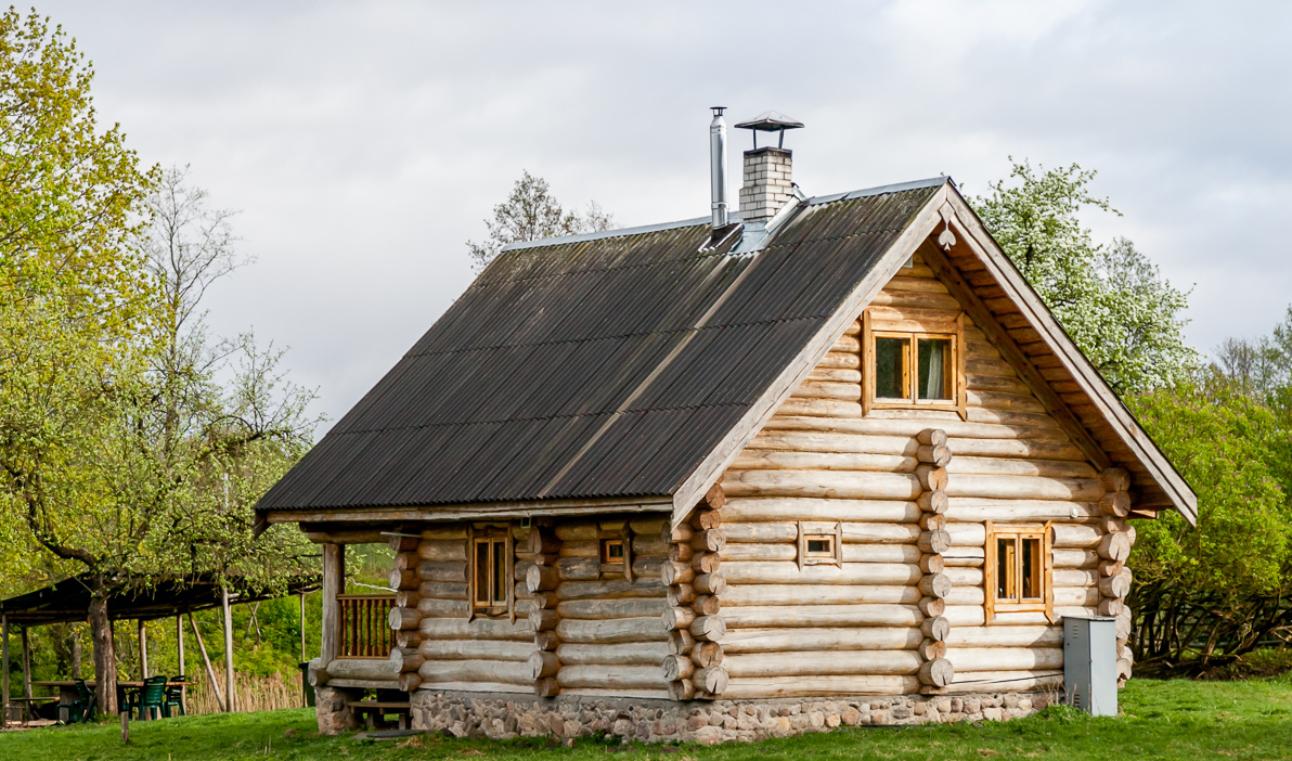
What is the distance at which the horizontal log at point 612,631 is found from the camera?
2428 centimetres

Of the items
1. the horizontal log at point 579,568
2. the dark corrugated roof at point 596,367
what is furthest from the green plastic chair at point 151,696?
the horizontal log at point 579,568

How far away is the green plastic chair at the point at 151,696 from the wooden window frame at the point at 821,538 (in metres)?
17.4

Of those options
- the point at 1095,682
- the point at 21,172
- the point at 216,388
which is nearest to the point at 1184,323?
the point at 1095,682

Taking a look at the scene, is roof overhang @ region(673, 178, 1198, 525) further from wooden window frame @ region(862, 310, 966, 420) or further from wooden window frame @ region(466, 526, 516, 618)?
wooden window frame @ region(466, 526, 516, 618)

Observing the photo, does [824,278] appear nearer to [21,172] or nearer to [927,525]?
[927,525]

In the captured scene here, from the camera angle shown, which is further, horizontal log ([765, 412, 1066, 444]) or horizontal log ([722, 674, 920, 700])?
horizontal log ([765, 412, 1066, 444])

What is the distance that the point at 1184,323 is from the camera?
43250 millimetres

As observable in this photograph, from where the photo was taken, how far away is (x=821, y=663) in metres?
24.7

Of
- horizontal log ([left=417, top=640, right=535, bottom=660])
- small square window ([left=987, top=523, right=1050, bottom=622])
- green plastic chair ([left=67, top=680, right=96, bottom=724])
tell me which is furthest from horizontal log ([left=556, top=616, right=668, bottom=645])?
green plastic chair ([left=67, top=680, right=96, bottom=724])

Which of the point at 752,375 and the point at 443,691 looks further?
the point at 443,691

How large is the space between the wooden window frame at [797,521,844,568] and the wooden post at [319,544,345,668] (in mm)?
8268

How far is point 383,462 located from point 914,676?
8.38 m

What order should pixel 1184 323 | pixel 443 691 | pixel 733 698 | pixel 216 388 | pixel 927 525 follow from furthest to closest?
pixel 1184 323 → pixel 216 388 → pixel 443 691 → pixel 927 525 → pixel 733 698

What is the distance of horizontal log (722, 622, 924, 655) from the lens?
24.1 metres
